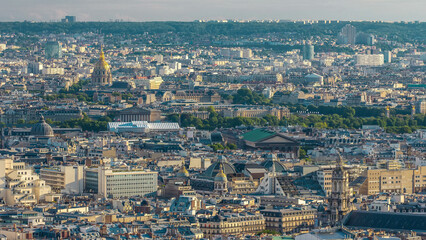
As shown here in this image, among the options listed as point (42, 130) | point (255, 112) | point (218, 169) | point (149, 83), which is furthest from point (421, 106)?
point (218, 169)

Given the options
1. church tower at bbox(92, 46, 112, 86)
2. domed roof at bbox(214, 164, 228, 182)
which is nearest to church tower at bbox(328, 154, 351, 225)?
domed roof at bbox(214, 164, 228, 182)

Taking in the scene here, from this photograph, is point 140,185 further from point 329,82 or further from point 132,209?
point 329,82

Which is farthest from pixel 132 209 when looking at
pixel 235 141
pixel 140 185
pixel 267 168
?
pixel 235 141

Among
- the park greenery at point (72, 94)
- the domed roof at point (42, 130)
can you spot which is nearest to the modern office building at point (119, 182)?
the domed roof at point (42, 130)

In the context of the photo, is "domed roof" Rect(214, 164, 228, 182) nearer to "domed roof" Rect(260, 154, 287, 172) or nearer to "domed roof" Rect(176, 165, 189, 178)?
"domed roof" Rect(176, 165, 189, 178)

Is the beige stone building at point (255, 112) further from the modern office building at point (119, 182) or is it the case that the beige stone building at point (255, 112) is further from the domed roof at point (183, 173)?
the modern office building at point (119, 182)
